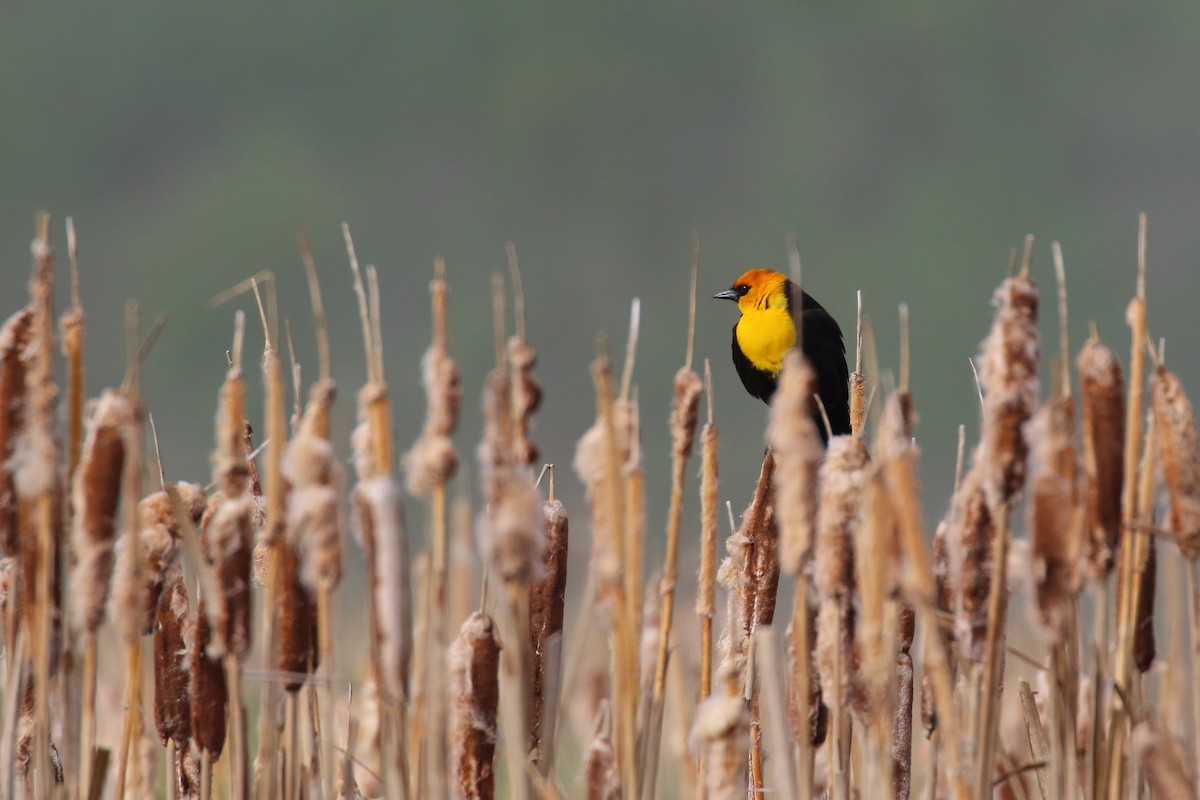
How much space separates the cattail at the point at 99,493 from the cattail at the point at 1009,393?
765mm

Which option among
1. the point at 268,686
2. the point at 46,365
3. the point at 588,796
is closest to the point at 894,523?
the point at 588,796

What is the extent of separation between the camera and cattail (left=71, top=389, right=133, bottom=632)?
3.54 feet

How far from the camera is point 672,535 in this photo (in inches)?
50.8

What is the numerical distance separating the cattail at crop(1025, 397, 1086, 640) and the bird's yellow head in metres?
2.86

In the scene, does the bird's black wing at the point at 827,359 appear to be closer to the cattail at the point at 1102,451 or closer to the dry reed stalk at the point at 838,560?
the dry reed stalk at the point at 838,560

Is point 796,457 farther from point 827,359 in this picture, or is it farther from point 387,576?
point 827,359

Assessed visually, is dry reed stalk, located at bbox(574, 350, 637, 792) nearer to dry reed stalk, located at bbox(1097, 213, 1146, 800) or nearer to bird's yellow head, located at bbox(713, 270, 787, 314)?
dry reed stalk, located at bbox(1097, 213, 1146, 800)

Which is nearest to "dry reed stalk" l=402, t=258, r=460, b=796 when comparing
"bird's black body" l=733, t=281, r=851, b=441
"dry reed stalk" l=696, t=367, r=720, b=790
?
"dry reed stalk" l=696, t=367, r=720, b=790

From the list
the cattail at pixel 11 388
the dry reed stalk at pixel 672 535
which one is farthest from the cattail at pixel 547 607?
the cattail at pixel 11 388

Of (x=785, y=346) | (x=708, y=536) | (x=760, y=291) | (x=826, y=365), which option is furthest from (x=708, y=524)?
(x=760, y=291)

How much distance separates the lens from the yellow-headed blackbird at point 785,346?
3.53 metres

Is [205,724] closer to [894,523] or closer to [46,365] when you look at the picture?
[46,365]

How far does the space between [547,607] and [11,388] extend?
2.23ft

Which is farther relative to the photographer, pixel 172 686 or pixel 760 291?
pixel 760 291
